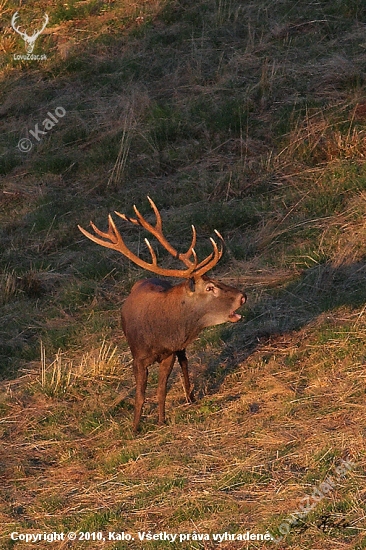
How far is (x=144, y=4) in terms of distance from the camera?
15336 mm

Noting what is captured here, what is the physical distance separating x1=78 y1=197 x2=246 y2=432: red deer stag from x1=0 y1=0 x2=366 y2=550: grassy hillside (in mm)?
471

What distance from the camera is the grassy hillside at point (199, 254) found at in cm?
620

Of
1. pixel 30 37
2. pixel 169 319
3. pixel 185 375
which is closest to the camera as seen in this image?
pixel 169 319

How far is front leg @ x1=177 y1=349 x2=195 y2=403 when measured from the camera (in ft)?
24.4

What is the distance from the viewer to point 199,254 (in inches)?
401

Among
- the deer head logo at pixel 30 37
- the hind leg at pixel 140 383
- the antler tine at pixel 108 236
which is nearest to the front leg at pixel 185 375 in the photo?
the hind leg at pixel 140 383

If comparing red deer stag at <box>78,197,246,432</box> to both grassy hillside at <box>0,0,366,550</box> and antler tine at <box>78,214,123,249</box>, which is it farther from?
grassy hillside at <box>0,0,366,550</box>

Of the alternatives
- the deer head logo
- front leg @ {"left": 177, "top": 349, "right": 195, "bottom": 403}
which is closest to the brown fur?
front leg @ {"left": 177, "top": 349, "right": 195, "bottom": 403}

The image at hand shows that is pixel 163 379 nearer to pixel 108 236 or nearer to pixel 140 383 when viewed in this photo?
pixel 140 383

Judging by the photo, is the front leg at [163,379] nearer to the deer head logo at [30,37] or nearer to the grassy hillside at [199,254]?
the grassy hillside at [199,254]

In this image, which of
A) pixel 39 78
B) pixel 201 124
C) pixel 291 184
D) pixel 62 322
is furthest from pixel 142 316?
pixel 39 78

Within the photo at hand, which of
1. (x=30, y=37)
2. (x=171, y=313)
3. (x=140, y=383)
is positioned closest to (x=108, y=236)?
(x=171, y=313)

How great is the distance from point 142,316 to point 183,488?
1.41m

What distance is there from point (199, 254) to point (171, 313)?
10.4 ft
